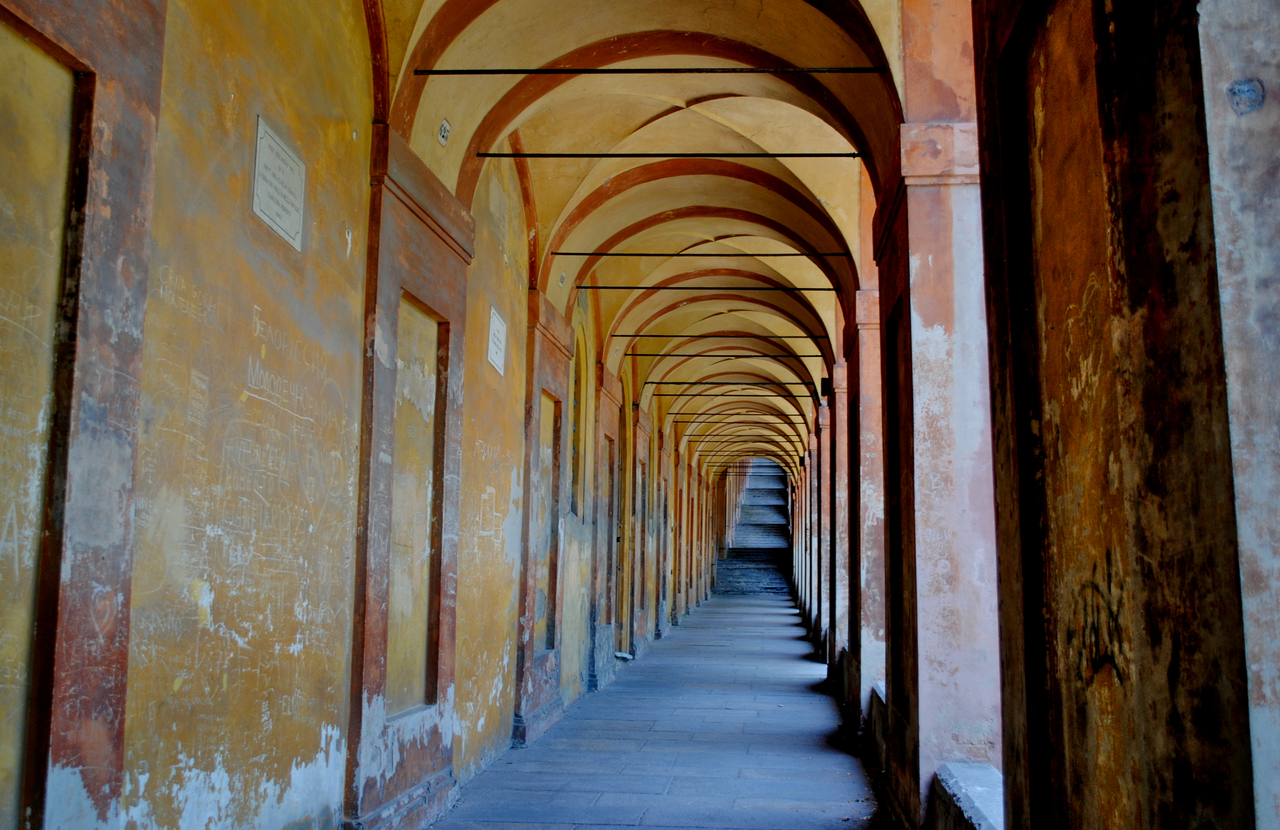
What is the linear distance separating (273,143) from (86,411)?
1.91m

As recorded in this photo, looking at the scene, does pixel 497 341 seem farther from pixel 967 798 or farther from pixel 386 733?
pixel 967 798

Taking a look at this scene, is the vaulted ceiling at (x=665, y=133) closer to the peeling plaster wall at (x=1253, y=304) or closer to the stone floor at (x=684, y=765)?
the stone floor at (x=684, y=765)

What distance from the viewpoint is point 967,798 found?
4.67 m

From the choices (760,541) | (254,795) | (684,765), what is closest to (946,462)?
(684,765)

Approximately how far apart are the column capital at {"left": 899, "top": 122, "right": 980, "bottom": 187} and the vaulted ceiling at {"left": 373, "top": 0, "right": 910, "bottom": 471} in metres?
0.30

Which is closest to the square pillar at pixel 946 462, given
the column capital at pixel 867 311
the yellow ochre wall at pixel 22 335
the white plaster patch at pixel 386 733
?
the white plaster patch at pixel 386 733

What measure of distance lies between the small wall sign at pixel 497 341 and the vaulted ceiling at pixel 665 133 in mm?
1425

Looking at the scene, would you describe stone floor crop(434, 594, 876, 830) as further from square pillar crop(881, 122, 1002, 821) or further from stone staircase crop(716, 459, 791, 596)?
stone staircase crop(716, 459, 791, 596)

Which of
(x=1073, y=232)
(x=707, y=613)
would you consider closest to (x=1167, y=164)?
(x=1073, y=232)

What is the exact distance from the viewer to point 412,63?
6066mm

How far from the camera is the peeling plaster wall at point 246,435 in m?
3.63

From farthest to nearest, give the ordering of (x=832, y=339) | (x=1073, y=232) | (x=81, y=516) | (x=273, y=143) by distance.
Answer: (x=832, y=339)
(x=273, y=143)
(x=81, y=516)
(x=1073, y=232)

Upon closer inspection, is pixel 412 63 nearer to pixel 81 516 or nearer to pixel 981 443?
pixel 81 516

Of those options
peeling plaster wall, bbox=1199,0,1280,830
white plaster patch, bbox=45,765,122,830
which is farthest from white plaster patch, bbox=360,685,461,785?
peeling plaster wall, bbox=1199,0,1280,830
